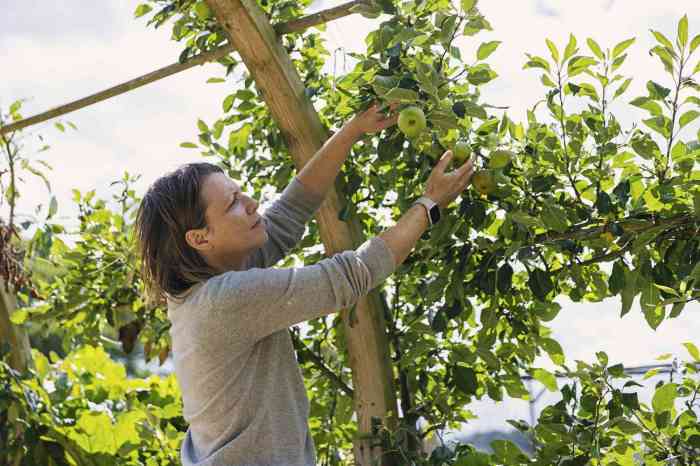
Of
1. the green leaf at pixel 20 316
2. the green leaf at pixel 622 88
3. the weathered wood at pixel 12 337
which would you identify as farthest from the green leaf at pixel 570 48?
the weathered wood at pixel 12 337

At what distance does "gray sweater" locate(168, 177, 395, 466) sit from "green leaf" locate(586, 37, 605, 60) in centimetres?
53

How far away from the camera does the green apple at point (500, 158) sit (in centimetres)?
171

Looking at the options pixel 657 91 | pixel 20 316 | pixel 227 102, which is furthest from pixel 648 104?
pixel 20 316

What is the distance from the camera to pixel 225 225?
5.36 feet

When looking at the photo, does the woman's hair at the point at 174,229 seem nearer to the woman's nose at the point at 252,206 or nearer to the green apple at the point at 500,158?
the woman's nose at the point at 252,206

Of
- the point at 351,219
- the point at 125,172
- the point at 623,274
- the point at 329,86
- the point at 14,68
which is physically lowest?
the point at 623,274

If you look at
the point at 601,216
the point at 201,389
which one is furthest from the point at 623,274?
the point at 201,389

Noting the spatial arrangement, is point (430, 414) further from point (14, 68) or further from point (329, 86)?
point (14, 68)

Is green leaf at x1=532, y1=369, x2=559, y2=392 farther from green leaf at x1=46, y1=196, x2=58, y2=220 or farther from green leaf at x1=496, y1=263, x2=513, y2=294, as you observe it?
green leaf at x1=46, y1=196, x2=58, y2=220

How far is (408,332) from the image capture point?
220 cm

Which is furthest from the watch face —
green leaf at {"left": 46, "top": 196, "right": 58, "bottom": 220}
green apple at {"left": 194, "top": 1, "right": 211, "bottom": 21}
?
green leaf at {"left": 46, "top": 196, "right": 58, "bottom": 220}

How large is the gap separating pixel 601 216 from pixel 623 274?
12cm

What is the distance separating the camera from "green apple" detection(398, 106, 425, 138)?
1637mm

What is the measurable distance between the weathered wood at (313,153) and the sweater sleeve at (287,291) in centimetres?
60
